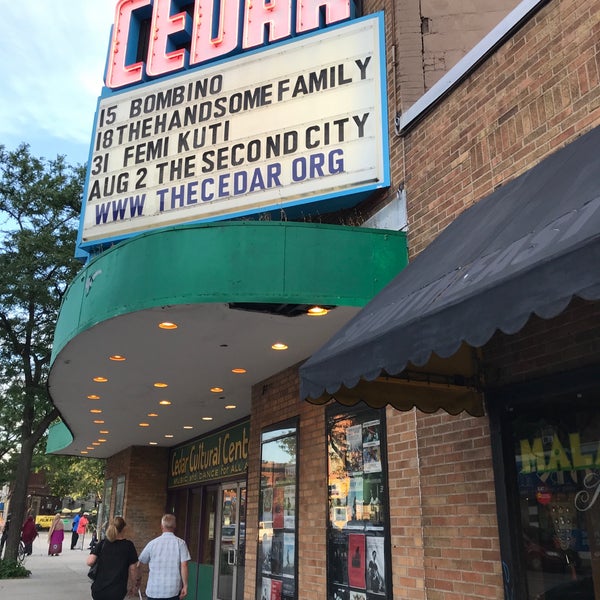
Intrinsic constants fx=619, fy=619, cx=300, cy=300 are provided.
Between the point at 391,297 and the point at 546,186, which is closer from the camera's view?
the point at 546,186

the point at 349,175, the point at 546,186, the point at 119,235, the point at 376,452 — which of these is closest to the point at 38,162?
the point at 119,235

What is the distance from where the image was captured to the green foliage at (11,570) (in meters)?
16.8

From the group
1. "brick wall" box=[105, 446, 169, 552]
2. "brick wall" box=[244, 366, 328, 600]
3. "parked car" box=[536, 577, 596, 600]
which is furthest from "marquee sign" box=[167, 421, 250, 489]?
"parked car" box=[536, 577, 596, 600]

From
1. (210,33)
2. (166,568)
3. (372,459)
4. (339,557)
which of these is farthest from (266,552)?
(210,33)

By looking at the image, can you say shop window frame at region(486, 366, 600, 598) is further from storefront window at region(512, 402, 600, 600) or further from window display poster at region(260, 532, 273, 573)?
window display poster at region(260, 532, 273, 573)

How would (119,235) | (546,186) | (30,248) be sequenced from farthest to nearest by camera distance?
1. (30,248)
2. (119,235)
3. (546,186)

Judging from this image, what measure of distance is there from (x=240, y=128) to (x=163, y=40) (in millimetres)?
3110

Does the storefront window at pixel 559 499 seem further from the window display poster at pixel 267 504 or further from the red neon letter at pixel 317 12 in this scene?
the red neon letter at pixel 317 12

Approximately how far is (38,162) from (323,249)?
62.2ft

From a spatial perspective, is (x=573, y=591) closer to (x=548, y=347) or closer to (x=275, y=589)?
(x=548, y=347)

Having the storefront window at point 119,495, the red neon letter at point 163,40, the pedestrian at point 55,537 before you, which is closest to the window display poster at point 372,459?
the red neon letter at point 163,40

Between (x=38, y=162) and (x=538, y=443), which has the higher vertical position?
(x=38, y=162)

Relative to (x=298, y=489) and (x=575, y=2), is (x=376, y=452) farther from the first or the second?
(x=575, y=2)

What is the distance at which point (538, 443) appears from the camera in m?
4.66
